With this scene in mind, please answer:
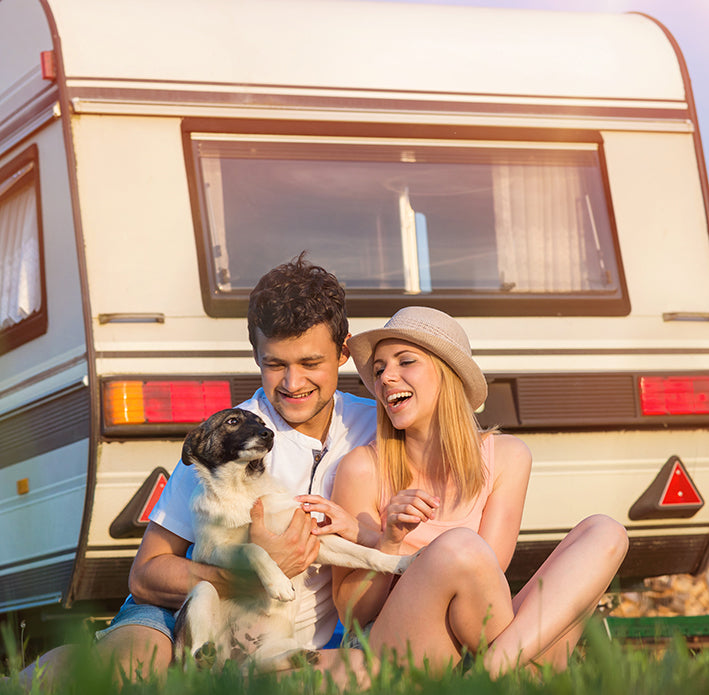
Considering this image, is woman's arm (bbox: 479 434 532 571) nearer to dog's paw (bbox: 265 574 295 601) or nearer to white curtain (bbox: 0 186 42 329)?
dog's paw (bbox: 265 574 295 601)

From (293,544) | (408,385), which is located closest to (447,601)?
(293,544)

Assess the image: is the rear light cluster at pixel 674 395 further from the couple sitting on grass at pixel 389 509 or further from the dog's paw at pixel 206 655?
the dog's paw at pixel 206 655

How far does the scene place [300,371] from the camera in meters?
3.65

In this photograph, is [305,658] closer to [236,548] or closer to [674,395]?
[236,548]

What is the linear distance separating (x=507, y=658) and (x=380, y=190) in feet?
9.86

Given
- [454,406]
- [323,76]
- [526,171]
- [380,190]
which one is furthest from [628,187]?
[454,406]

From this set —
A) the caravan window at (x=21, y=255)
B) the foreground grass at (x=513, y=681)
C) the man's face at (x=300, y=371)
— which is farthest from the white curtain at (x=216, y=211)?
the foreground grass at (x=513, y=681)

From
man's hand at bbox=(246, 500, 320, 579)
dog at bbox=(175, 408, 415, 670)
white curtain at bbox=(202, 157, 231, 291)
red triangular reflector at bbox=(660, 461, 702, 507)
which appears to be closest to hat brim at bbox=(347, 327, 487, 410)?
dog at bbox=(175, 408, 415, 670)

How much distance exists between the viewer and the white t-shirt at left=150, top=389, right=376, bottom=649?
11.6 ft

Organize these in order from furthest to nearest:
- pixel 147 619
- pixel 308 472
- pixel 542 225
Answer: pixel 542 225
pixel 308 472
pixel 147 619

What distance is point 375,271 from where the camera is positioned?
17.2ft

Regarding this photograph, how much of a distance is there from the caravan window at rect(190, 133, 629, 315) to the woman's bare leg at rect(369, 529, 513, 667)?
7.10ft

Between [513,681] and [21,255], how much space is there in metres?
3.79

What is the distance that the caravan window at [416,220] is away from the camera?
5.11 metres
